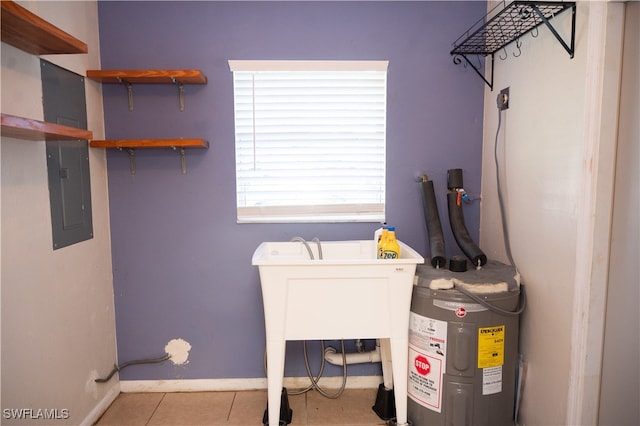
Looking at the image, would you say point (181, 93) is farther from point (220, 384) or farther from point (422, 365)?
point (422, 365)

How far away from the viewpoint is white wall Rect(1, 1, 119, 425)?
4.13 ft


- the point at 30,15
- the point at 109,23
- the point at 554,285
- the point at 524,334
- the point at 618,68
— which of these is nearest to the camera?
the point at 30,15

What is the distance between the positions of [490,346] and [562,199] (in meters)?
0.67

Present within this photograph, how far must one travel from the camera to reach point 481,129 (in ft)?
6.37

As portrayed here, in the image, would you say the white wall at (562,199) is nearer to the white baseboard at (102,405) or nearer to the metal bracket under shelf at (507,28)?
the metal bracket under shelf at (507,28)

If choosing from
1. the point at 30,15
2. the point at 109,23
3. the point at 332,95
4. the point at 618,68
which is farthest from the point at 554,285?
the point at 109,23

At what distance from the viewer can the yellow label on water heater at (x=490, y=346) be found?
4.78 feet

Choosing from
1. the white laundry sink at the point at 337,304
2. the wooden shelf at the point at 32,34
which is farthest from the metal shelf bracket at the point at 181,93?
the white laundry sink at the point at 337,304

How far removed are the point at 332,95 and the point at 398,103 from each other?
369 millimetres

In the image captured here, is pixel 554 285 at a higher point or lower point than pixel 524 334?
higher

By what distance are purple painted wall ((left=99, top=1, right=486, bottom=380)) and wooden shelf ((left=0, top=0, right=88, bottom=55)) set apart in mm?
587

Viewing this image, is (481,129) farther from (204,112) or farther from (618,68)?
(204,112)

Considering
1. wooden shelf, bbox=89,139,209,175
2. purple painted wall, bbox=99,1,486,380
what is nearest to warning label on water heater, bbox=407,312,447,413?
purple painted wall, bbox=99,1,486,380

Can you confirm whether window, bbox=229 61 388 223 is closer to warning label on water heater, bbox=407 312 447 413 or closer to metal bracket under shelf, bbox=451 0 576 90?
metal bracket under shelf, bbox=451 0 576 90
